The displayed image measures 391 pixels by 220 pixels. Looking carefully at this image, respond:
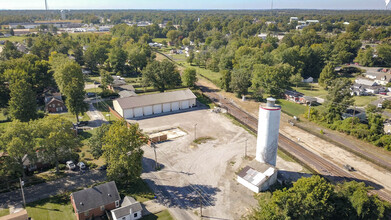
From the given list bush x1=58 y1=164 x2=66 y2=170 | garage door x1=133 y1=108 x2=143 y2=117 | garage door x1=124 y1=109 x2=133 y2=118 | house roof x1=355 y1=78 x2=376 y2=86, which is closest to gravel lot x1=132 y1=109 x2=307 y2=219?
garage door x1=133 y1=108 x2=143 y2=117

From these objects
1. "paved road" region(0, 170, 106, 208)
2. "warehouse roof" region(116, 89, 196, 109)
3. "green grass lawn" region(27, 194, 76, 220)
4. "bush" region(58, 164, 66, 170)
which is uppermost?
"warehouse roof" region(116, 89, 196, 109)

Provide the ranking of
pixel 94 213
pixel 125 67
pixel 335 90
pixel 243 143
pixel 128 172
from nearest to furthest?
pixel 94 213 < pixel 128 172 < pixel 243 143 < pixel 335 90 < pixel 125 67

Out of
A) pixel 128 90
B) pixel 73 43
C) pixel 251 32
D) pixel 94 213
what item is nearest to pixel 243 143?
pixel 94 213

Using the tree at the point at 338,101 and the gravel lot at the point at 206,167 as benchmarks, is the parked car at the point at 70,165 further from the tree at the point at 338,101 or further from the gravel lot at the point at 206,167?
the tree at the point at 338,101

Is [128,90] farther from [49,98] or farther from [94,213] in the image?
[94,213]

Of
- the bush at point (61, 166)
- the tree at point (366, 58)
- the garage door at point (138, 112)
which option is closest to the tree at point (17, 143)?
the bush at point (61, 166)

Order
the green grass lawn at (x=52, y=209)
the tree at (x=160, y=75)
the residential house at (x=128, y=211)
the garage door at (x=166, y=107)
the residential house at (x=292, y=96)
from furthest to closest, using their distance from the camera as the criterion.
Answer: the tree at (x=160, y=75) → the residential house at (x=292, y=96) → the garage door at (x=166, y=107) → the green grass lawn at (x=52, y=209) → the residential house at (x=128, y=211)

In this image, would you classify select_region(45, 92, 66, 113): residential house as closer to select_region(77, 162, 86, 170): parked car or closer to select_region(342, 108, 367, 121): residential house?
select_region(77, 162, 86, 170): parked car
